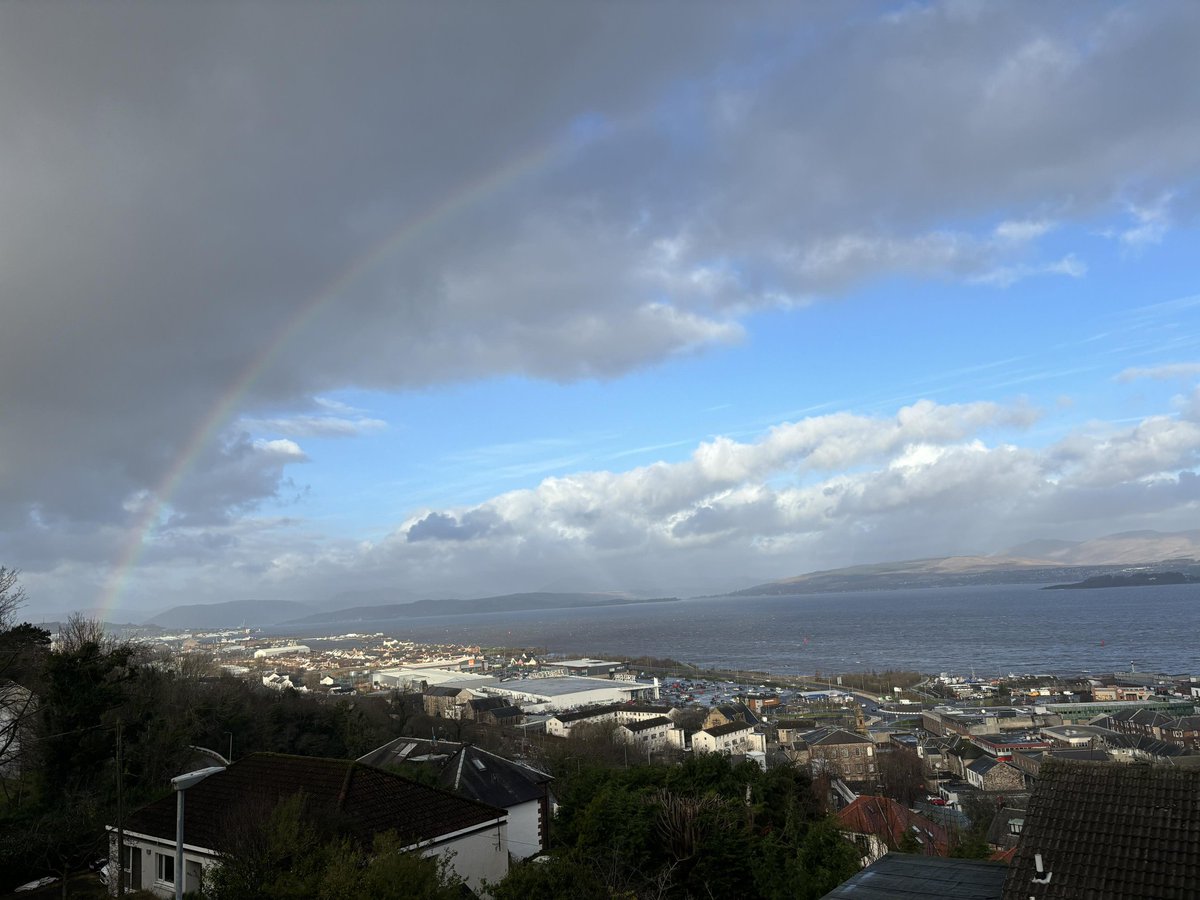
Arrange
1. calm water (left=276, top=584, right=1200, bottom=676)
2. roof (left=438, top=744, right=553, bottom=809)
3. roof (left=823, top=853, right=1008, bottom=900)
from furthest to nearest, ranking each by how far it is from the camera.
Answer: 1. calm water (left=276, top=584, right=1200, bottom=676)
2. roof (left=438, top=744, right=553, bottom=809)
3. roof (left=823, top=853, right=1008, bottom=900)

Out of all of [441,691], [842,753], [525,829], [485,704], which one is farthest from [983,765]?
[441,691]

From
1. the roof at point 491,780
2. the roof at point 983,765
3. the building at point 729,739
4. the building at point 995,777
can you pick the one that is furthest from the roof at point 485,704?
the roof at point 491,780

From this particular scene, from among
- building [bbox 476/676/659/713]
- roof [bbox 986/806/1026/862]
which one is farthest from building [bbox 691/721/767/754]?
roof [bbox 986/806/1026/862]

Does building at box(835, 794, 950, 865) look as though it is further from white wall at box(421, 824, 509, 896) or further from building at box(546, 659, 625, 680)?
building at box(546, 659, 625, 680)

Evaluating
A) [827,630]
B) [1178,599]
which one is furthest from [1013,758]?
[1178,599]

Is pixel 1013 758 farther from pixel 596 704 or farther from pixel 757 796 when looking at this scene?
pixel 596 704

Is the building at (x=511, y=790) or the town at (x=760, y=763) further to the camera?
the building at (x=511, y=790)

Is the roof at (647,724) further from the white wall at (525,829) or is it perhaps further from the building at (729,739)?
the white wall at (525,829)
